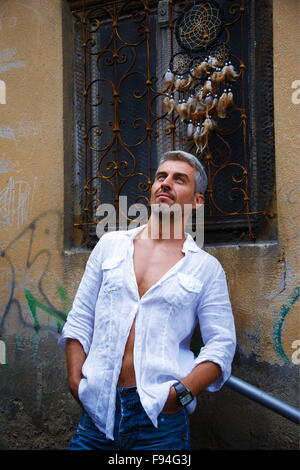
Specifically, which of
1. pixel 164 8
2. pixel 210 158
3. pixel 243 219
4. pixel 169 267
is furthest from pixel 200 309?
pixel 164 8

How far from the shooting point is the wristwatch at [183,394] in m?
2.70

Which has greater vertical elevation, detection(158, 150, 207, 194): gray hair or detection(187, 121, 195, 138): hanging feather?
detection(187, 121, 195, 138): hanging feather

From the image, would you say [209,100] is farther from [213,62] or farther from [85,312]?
[85,312]

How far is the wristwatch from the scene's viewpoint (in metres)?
2.70

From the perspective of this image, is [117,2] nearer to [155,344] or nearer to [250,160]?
[250,160]

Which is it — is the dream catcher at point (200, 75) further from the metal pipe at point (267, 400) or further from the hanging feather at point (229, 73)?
the metal pipe at point (267, 400)

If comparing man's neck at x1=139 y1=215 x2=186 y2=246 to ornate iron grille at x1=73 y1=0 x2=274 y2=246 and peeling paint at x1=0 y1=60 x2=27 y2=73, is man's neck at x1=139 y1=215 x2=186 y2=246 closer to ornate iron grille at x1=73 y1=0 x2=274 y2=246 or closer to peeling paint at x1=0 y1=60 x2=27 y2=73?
ornate iron grille at x1=73 y1=0 x2=274 y2=246

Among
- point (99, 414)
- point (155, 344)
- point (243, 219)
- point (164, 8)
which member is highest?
point (164, 8)

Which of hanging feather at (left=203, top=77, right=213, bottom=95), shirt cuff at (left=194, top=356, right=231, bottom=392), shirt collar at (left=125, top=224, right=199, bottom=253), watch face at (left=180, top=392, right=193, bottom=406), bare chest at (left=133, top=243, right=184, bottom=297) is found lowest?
watch face at (left=180, top=392, right=193, bottom=406)

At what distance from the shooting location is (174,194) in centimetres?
312

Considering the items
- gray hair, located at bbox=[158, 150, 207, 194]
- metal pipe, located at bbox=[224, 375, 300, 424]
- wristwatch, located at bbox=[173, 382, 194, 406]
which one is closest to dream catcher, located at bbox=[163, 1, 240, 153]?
gray hair, located at bbox=[158, 150, 207, 194]

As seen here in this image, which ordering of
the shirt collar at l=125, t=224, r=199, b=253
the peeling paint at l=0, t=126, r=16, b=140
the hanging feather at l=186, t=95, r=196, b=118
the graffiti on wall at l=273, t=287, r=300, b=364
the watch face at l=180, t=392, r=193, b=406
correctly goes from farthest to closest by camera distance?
the peeling paint at l=0, t=126, r=16, b=140
the hanging feather at l=186, t=95, r=196, b=118
the graffiti on wall at l=273, t=287, r=300, b=364
the shirt collar at l=125, t=224, r=199, b=253
the watch face at l=180, t=392, r=193, b=406

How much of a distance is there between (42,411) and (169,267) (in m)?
1.78

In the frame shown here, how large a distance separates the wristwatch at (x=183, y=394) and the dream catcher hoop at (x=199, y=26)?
2333mm
